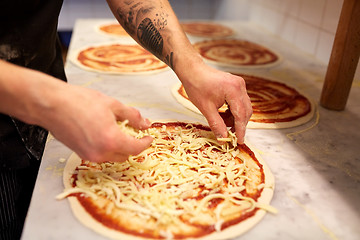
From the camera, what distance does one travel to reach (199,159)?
1.01m

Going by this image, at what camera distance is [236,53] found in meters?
2.16

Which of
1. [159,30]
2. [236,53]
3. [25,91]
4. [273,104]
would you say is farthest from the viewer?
[236,53]

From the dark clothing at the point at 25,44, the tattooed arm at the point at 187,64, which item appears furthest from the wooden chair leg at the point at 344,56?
the dark clothing at the point at 25,44

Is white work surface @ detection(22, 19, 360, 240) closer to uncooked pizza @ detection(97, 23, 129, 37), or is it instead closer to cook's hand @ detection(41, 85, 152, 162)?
cook's hand @ detection(41, 85, 152, 162)

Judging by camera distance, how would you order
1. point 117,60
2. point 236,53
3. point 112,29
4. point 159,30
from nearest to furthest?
point 159,30, point 117,60, point 236,53, point 112,29

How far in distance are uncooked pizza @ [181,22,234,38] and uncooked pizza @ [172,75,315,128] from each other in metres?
0.95

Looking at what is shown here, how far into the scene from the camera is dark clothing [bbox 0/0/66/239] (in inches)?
41.8

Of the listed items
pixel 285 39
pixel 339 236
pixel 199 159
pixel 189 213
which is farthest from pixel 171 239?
pixel 285 39

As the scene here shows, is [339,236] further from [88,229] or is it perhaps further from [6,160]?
[6,160]

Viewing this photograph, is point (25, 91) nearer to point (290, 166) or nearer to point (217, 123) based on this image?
point (217, 123)

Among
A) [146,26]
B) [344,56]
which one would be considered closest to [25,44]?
[146,26]

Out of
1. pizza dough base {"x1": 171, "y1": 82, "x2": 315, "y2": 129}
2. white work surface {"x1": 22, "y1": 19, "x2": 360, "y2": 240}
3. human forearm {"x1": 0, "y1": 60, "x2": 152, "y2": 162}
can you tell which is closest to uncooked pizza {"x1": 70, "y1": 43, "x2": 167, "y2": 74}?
white work surface {"x1": 22, "y1": 19, "x2": 360, "y2": 240}

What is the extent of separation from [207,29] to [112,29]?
800 mm

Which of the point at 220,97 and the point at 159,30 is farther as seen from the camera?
the point at 159,30
